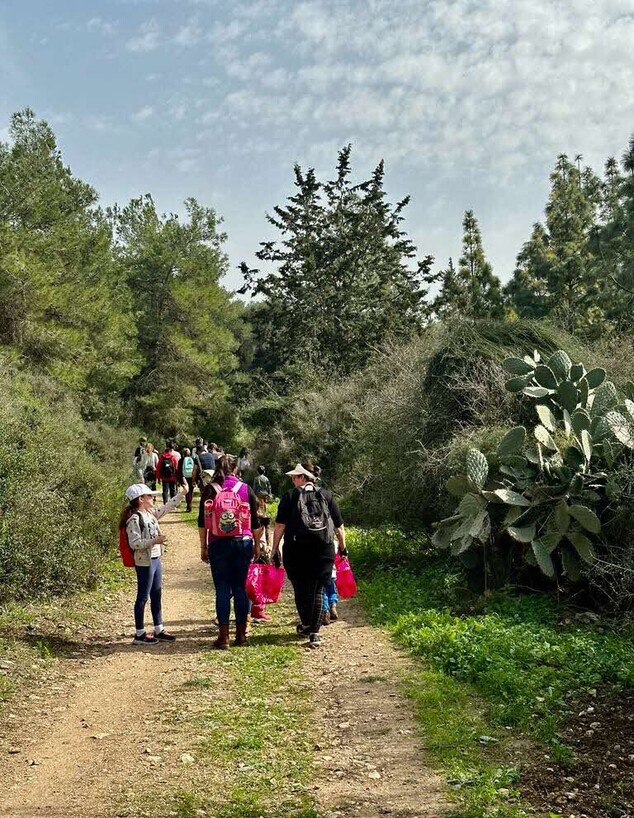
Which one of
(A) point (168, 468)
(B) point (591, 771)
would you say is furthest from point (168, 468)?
(B) point (591, 771)

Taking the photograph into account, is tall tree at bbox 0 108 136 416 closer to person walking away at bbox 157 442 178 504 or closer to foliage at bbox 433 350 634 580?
person walking away at bbox 157 442 178 504

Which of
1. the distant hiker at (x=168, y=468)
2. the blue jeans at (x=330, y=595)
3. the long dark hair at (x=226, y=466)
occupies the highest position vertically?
the distant hiker at (x=168, y=468)

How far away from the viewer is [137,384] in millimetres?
39500

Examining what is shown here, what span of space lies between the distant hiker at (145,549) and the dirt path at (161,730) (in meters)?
0.25

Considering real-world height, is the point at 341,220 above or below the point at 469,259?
above

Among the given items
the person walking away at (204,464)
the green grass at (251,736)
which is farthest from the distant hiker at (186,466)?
the green grass at (251,736)

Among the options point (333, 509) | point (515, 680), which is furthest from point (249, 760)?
point (333, 509)

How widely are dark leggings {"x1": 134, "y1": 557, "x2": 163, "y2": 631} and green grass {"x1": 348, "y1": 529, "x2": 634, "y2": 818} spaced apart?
2669mm

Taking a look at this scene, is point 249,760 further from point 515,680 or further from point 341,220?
point 341,220

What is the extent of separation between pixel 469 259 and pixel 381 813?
31332mm

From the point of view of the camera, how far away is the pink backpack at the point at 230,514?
322 inches

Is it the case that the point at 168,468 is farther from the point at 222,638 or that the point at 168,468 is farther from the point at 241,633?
the point at 222,638

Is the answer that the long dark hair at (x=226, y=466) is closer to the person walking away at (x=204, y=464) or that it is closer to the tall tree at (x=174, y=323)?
the person walking away at (x=204, y=464)

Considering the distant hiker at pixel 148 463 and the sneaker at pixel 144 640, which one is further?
the distant hiker at pixel 148 463
